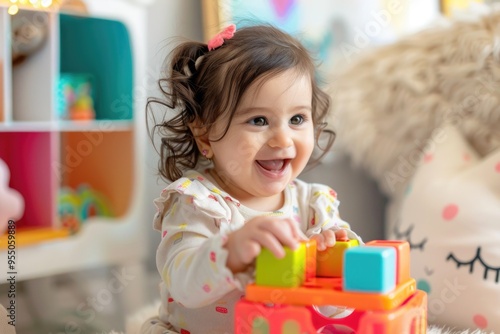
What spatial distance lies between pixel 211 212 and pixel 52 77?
31.6 inches

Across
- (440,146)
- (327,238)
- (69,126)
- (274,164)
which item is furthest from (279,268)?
(69,126)

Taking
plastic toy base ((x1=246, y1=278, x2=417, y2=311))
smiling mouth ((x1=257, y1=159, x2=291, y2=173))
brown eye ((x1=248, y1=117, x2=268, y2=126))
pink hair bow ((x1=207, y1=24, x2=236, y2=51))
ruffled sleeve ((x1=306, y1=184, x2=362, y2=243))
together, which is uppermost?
pink hair bow ((x1=207, y1=24, x2=236, y2=51))

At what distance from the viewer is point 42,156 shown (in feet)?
5.14

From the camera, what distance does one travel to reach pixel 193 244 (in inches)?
33.2

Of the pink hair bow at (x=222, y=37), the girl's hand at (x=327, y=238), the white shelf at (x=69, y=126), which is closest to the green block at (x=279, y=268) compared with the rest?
the girl's hand at (x=327, y=238)

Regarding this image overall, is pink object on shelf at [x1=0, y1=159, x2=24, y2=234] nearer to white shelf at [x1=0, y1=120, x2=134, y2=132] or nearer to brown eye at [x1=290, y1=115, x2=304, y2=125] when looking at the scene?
white shelf at [x1=0, y1=120, x2=134, y2=132]

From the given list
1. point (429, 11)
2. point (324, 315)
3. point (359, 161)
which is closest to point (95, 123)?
point (359, 161)

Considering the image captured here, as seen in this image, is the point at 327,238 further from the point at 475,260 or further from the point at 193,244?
the point at 475,260

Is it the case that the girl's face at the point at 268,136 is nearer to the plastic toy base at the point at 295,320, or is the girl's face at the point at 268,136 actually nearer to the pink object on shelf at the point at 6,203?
the plastic toy base at the point at 295,320

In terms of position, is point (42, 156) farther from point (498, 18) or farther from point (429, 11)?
point (429, 11)

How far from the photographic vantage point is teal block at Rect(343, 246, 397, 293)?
0.70 metres

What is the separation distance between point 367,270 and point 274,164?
0.28 m

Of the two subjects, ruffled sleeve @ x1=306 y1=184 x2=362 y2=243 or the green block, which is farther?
ruffled sleeve @ x1=306 y1=184 x2=362 y2=243

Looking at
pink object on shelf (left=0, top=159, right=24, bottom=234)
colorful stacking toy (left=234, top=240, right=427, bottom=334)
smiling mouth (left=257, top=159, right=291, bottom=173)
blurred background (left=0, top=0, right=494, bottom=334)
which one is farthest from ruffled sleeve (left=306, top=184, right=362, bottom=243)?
pink object on shelf (left=0, top=159, right=24, bottom=234)
